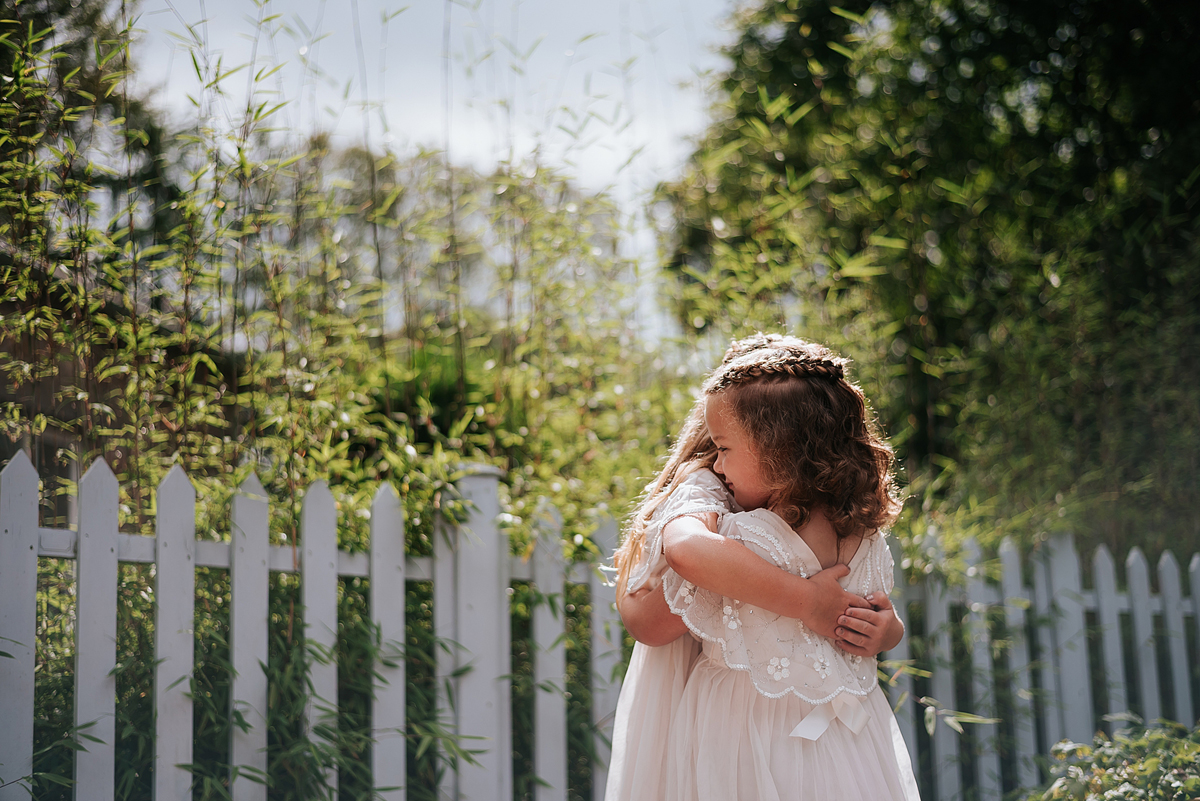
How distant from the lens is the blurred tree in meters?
3.33

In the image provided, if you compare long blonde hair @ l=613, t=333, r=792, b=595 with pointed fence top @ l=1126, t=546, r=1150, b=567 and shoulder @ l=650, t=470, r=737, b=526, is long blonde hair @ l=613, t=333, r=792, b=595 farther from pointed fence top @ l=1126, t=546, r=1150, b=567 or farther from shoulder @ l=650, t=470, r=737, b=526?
pointed fence top @ l=1126, t=546, r=1150, b=567

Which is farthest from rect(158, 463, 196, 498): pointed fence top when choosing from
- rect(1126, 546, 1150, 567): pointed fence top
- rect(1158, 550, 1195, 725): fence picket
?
rect(1158, 550, 1195, 725): fence picket

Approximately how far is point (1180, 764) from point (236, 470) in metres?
2.32

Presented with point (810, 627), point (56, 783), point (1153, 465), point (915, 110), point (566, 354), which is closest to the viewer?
point (810, 627)

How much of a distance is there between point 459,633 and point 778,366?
3.82ft

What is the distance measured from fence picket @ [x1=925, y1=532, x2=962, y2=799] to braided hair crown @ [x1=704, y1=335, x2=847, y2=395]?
1559 mm

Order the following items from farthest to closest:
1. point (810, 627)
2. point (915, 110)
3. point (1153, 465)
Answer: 1. point (915, 110)
2. point (1153, 465)
3. point (810, 627)

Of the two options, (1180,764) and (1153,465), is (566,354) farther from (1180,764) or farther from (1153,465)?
(1153,465)

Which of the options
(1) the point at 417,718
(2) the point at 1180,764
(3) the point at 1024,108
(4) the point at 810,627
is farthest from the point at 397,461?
(3) the point at 1024,108

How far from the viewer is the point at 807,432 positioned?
137cm

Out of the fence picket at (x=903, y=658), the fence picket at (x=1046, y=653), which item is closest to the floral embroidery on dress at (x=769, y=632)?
the fence picket at (x=903, y=658)

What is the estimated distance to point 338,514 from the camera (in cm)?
217

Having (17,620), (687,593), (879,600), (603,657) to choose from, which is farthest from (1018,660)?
(17,620)

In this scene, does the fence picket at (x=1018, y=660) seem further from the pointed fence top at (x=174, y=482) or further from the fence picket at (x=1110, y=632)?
the pointed fence top at (x=174, y=482)
